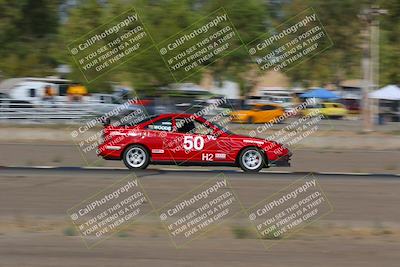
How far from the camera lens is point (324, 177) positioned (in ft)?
51.3

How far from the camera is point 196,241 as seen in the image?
8.73 m

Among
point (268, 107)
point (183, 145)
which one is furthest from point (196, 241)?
point (268, 107)

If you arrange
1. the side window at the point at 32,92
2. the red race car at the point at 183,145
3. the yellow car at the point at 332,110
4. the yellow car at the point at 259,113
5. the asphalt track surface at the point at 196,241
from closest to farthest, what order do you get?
1. the asphalt track surface at the point at 196,241
2. the red race car at the point at 183,145
3. the yellow car at the point at 259,113
4. the side window at the point at 32,92
5. the yellow car at the point at 332,110


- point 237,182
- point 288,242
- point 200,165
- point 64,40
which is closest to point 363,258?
point 288,242

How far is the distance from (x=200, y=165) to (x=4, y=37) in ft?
121

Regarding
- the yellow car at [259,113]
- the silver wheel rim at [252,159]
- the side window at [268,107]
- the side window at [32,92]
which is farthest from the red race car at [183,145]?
the side window at [32,92]

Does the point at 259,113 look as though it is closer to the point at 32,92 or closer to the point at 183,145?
the point at 32,92

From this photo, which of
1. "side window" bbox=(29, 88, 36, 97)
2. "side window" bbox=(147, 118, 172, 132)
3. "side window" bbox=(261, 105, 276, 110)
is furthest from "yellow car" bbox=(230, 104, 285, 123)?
"side window" bbox=(147, 118, 172, 132)

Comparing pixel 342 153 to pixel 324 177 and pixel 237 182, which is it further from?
pixel 237 182

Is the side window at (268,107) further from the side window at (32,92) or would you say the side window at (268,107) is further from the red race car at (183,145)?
the red race car at (183,145)

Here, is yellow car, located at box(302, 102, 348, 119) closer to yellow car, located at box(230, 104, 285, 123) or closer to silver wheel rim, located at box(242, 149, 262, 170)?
yellow car, located at box(230, 104, 285, 123)

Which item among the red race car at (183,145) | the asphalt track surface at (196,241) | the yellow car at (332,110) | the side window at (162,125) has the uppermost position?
the yellow car at (332,110)

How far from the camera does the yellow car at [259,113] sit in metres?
43.2

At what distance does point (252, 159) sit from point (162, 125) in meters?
2.10
